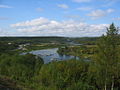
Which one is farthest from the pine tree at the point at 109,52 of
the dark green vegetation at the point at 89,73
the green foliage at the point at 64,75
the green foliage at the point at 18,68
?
the green foliage at the point at 18,68

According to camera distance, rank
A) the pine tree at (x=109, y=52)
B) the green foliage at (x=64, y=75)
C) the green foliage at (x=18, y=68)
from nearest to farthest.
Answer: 1. the pine tree at (x=109, y=52)
2. the green foliage at (x=64, y=75)
3. the green foliage at (x=18, y=68)

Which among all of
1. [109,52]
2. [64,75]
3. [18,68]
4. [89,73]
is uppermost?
[109,52]

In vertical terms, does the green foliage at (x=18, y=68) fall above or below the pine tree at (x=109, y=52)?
below

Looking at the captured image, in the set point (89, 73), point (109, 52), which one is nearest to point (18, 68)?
point (89, 73)

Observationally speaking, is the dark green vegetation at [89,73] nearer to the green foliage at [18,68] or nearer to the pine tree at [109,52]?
the pine tree at [109,52]

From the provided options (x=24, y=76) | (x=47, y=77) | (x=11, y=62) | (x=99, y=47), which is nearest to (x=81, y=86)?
(x=99, y=47)

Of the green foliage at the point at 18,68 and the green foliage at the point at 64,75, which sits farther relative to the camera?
the green foliage at the point at 18,68

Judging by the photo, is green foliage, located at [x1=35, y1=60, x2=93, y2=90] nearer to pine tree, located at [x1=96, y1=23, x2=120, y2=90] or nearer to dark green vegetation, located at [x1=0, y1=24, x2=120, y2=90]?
dark green vegetation, located at [x1=0, y1=24, x2=120, y2=90]

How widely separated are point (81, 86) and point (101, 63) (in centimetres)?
547

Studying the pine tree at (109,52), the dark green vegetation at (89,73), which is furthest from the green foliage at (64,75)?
the pine tree at (109,52)

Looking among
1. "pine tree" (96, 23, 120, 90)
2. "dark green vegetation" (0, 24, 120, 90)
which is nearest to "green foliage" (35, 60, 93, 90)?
"dark green vegetation" (0, 24, 120, 90)

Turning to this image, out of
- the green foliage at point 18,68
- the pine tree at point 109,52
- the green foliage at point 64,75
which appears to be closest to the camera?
the pine tree at point 109,52

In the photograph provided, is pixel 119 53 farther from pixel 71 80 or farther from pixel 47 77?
pixel 47 77

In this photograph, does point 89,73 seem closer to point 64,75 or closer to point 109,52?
point 64,75
